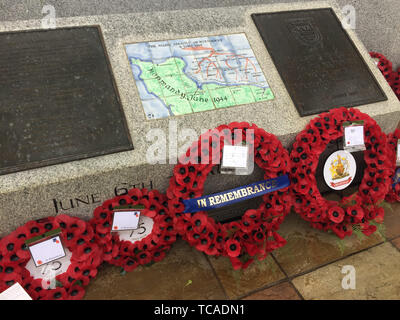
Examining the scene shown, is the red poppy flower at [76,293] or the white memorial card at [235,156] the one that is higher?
the white memorial card at [235,156]

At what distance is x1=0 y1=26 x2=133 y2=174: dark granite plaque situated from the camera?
2.39 metres

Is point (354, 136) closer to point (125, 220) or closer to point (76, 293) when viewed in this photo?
point (125, 220)

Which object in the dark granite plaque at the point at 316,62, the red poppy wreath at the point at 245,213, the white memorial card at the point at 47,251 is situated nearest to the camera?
the white memorial card at the point at 47,251

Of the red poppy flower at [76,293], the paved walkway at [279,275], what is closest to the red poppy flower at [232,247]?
the paved walkway at [279,275]

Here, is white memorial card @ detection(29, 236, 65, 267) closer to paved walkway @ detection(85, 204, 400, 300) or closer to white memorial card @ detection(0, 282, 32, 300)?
white memorial card @ detection(0, 282, 32, 300)

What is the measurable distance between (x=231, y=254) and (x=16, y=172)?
163cm

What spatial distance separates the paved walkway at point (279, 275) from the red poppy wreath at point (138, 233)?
105 millimetres

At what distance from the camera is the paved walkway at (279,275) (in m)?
2.54

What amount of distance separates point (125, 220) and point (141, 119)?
0.80m

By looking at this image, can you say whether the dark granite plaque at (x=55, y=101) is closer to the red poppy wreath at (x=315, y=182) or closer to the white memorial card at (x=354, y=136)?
the red poppy wreath at (x=315, y=182)

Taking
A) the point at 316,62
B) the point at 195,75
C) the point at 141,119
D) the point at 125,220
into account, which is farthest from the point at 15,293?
the point at 316,62

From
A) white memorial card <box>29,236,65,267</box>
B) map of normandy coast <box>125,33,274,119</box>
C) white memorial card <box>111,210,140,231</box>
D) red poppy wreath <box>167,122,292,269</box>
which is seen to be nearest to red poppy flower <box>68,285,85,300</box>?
white memorial card <box>29,236,65,267</box>

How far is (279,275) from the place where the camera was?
2676mm
